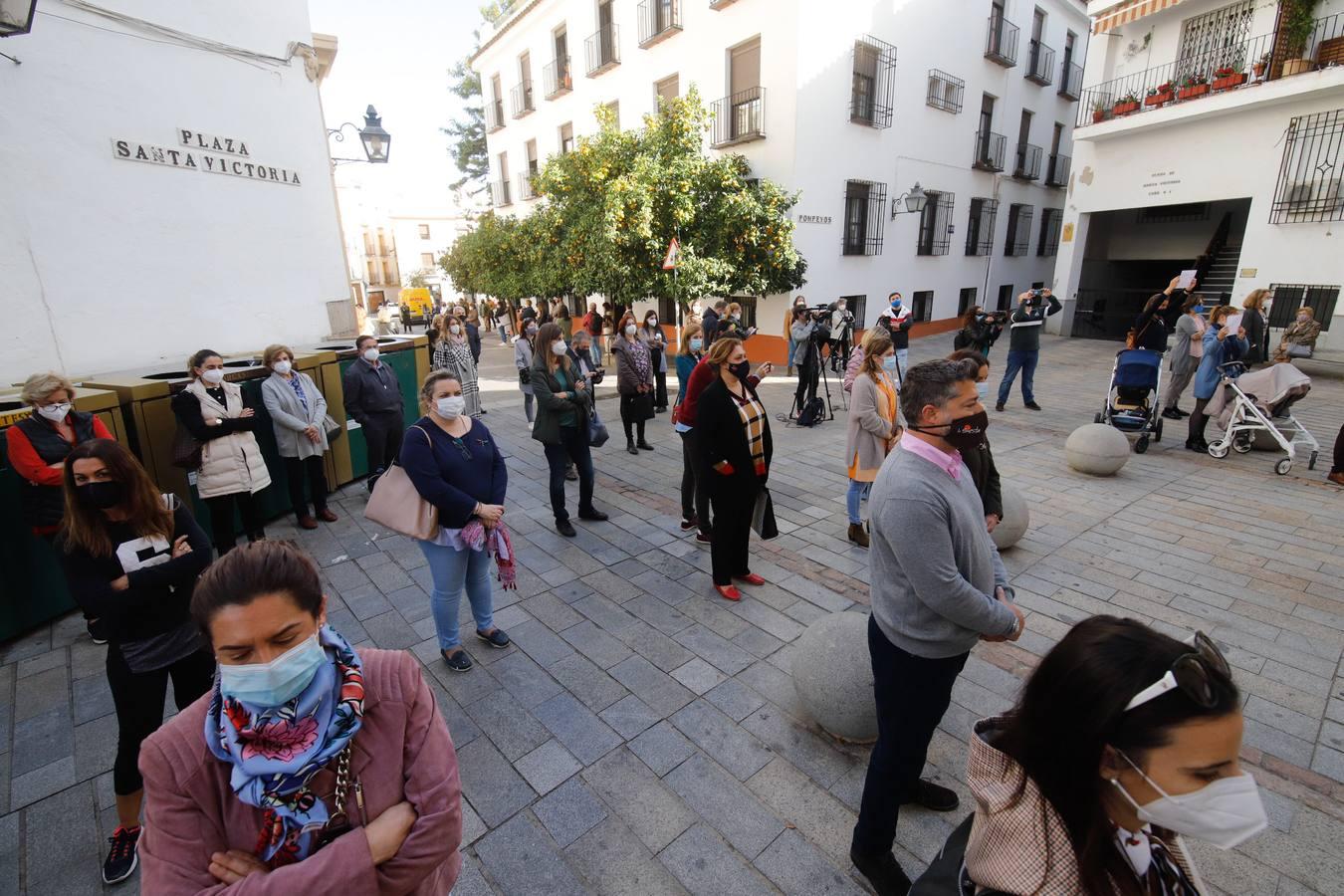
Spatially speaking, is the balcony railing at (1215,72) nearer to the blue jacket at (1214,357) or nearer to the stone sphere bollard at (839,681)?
the blue jacket at (1214,357)

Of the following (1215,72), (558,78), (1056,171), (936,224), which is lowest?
(936,224)

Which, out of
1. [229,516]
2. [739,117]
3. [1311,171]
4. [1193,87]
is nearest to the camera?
[229,516]

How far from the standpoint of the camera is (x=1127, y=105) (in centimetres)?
1570

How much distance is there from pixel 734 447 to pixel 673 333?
49.5 feet

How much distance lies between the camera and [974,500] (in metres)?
2.31

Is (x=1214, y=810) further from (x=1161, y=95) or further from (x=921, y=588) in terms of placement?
(x=1161, y=95)

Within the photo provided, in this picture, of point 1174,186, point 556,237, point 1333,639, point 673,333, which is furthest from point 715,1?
point 1333,639

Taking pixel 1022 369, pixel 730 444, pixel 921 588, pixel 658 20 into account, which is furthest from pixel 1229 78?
pixel 921 588

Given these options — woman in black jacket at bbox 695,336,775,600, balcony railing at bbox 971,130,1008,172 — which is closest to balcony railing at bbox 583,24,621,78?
balcony railing at bbox 971,130,1008,172

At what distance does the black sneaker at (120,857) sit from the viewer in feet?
8.17

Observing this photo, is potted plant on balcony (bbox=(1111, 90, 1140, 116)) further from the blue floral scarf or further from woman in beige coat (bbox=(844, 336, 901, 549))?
the blue floral scarf

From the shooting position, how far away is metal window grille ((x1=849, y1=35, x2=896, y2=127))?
14641 millimetres

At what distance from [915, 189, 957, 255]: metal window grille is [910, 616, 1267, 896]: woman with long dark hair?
1895 cm

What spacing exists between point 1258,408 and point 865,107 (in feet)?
37.4
